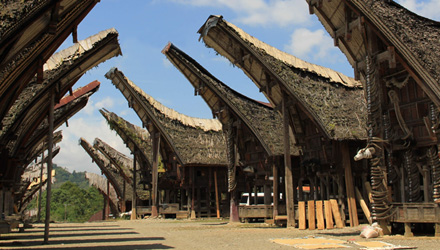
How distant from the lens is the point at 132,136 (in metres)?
35.7

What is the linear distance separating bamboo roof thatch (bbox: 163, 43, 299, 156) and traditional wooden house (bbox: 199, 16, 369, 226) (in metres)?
2.10

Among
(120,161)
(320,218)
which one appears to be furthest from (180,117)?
(320,218)

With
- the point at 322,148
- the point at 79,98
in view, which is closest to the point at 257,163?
the point at 322,148

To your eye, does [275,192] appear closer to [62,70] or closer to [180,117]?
[62,70]

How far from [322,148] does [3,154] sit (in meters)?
13.0

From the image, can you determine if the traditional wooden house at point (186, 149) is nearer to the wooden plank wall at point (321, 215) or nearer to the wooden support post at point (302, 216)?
the wooden support post at point (302, 216)

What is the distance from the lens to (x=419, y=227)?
47.4 feet

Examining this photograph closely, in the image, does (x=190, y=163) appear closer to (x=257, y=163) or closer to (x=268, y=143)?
(x=257, y=163)

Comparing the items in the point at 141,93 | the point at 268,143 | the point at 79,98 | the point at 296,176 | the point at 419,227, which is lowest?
the point at 419,227

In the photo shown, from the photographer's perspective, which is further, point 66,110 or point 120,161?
point 120,161

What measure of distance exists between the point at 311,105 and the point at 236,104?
20.6ft

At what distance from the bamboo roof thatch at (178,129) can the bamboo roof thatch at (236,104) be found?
639cm

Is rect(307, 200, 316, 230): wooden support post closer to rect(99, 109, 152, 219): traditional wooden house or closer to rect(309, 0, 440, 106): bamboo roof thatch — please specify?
rect(309, 0, 440, 106): bamboo roof thatch

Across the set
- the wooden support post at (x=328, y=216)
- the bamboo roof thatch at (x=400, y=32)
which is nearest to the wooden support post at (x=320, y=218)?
the wooden support post at (x=328, y=216)
